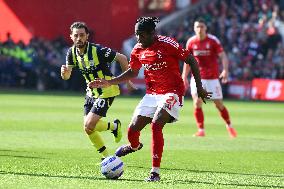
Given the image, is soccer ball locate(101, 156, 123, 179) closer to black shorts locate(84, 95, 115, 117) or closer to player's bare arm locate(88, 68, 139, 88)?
player's bare arm locate(88, 68, 139, 88)

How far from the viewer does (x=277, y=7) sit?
126ft

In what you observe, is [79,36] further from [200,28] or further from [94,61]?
[200,28]

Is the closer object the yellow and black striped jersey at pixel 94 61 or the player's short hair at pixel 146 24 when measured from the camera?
the player's short hair at pixel 146 24

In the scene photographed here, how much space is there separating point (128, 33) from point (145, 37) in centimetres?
3001

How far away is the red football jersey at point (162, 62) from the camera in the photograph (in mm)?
11508

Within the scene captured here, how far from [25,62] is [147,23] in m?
25.9

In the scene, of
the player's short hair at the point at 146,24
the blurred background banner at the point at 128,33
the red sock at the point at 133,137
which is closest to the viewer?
the player's short hair at the point at 146,24

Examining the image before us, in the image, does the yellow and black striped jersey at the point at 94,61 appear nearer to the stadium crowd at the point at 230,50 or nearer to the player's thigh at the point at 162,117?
the player's thigh at the point at 162,117

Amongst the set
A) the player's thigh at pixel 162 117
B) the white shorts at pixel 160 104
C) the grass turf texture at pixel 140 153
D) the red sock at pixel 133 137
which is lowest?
the grass turf texture at pixel 140 153

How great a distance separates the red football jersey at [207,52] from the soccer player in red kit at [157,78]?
667cm

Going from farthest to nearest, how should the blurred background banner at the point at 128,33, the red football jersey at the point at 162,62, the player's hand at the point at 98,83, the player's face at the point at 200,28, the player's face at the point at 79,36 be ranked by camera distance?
the blurred background banner at the point at 128,33, the player's face at the point at 200,28, the player's face at the point at 79,36, the red football jersey at the point at 162,62, the player's hand at the point at 98,83

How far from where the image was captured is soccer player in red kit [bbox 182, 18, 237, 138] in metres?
18.3

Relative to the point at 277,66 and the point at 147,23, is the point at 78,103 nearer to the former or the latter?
the point at 277,66

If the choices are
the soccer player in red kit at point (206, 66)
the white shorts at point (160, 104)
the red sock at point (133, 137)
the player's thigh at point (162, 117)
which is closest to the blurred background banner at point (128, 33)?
the soccer player in red kit at point (206, 66)
